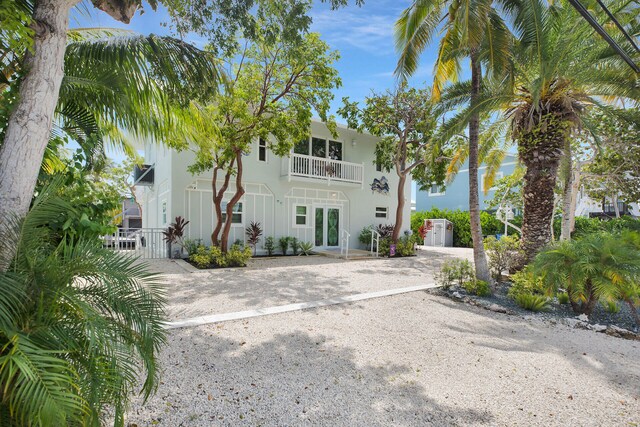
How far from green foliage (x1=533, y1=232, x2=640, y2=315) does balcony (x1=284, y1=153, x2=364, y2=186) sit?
10.2 m

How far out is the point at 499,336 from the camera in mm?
5227

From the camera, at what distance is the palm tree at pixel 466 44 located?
6.98m

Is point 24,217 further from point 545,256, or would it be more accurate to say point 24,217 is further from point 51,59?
point 545,256

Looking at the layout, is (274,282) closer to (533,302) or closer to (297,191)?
(533,302)

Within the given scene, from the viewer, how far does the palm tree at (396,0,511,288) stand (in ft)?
22.9

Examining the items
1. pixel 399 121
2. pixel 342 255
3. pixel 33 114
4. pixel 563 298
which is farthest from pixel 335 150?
pixel 33 114

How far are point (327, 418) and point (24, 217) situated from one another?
9.65 feet

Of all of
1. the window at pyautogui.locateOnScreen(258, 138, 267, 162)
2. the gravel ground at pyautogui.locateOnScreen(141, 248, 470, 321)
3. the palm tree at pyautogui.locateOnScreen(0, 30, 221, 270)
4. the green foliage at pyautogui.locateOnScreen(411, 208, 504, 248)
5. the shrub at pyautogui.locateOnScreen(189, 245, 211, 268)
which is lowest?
the gravel ground at pyautogui.locateOnScreen(141, 248, 470, 321)

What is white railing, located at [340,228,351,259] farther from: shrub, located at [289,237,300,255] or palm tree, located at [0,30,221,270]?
palm tree, located at [0,30,221,270]

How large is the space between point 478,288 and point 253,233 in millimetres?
9377

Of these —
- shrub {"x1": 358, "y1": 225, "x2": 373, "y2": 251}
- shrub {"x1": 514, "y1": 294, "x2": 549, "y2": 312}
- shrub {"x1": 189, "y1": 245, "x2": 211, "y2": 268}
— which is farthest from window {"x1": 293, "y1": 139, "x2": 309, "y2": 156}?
shrub {"x1": 514, "y1": 294, "x2": 549, "y2": 312}

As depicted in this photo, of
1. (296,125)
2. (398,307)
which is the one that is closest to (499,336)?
(398,307)

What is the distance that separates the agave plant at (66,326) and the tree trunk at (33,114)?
25 centimetres

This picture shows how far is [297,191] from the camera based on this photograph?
623 inches
